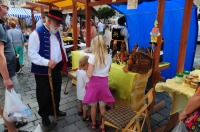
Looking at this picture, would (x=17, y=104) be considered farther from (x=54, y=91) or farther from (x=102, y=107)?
(x=102, y=107)

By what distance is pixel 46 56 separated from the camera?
257cm

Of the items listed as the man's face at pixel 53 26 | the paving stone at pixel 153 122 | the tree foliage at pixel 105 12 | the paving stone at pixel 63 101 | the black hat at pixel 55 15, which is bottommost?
the paving stone at pixel 153 122

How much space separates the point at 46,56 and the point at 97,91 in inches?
36.2

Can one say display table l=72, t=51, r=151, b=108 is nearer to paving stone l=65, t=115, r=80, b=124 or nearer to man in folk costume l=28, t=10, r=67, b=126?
paving stone l=65, t=115, r=80, b=124

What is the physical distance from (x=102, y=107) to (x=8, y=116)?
133cm

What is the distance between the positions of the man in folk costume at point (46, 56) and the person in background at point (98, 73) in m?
0.55

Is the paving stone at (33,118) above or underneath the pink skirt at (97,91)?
underneath

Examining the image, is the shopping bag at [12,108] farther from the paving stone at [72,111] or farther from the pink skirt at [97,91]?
the paving stone at [72,111]

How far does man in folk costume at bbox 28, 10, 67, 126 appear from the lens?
248 centimetres

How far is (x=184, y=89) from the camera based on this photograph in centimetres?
218

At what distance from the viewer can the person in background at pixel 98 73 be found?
8.23 ft

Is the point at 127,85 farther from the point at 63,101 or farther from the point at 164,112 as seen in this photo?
the point at 63,101

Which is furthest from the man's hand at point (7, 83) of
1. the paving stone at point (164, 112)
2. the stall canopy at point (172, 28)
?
the stall canopy at point (172, 28)

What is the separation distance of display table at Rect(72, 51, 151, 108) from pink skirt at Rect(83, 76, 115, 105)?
474 millimetres
